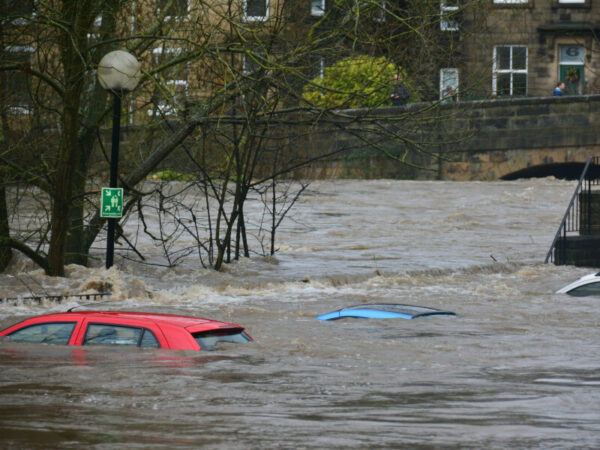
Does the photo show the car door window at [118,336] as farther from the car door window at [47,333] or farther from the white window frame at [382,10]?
the white window frame at [382,10]

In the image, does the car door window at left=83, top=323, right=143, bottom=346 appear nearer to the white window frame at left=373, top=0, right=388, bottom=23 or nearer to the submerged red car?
the submerged red car

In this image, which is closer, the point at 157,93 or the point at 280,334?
the point at 280,334

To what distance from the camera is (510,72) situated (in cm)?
2458

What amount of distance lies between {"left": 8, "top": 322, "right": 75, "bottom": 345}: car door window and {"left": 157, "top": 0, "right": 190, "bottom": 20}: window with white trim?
8.33 metres

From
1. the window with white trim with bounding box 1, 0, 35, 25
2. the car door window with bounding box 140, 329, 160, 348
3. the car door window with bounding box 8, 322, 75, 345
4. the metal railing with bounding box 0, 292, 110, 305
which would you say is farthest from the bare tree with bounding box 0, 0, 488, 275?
the car door window with bounding box 140, 329, 160, 348

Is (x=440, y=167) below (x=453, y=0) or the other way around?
below

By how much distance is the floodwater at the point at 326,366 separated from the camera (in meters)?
7.75

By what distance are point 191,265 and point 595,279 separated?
28.4 feet

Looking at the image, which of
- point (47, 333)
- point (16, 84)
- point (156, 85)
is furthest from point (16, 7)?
point (47, 333)

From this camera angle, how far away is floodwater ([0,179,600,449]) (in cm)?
775

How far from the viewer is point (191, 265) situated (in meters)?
21.6

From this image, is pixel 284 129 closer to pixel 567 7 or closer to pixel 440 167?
pixel 440 167

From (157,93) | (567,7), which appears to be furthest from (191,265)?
(567,7)

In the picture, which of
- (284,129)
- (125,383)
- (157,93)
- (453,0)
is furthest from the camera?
(284,129)
